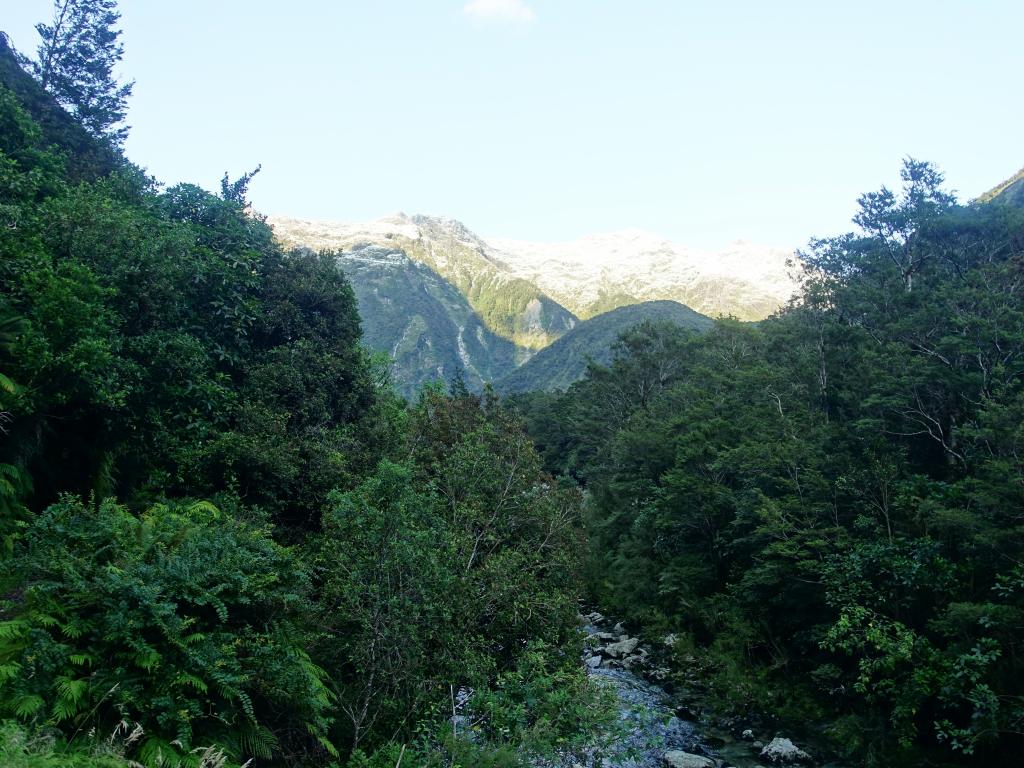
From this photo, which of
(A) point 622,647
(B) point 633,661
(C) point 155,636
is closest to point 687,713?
(B) point 633,661

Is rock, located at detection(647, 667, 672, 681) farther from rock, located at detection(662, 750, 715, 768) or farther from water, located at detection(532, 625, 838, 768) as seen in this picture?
rock, located at detection(662, 750, 715, 768)

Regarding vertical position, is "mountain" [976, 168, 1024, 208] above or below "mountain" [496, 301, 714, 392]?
above

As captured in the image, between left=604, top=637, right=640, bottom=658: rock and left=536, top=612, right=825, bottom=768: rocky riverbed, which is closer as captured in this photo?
left=536, top=612, right=825, bottom=768: rocky riverbed

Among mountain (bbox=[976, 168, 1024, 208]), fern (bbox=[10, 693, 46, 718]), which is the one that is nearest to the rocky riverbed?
fern (bbox=[10, 693, 46, 718])

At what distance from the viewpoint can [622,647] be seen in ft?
82.6

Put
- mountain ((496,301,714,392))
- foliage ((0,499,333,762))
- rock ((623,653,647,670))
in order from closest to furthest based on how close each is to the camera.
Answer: foliage ((0,499,333,762))
rock ((623,653,647,670))
mountain ((496,301,714,392))

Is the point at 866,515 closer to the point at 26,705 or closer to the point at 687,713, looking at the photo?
the point at 687,713

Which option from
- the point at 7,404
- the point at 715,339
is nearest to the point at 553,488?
the point at 7,404

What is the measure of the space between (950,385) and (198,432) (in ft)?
71.3

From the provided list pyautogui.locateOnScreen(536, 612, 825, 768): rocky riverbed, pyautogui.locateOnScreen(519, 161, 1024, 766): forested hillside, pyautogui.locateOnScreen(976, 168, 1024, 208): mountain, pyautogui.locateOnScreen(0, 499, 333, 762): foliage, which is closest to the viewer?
pyautogui.locateOnScreen(0, 499, 333, 762): foliage

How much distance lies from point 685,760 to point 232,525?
1187cm

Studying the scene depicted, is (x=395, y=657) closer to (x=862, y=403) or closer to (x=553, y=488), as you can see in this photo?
(x=553, y=488)

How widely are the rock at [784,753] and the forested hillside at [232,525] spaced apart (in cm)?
628

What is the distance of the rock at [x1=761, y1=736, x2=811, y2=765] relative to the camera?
15702 mm
